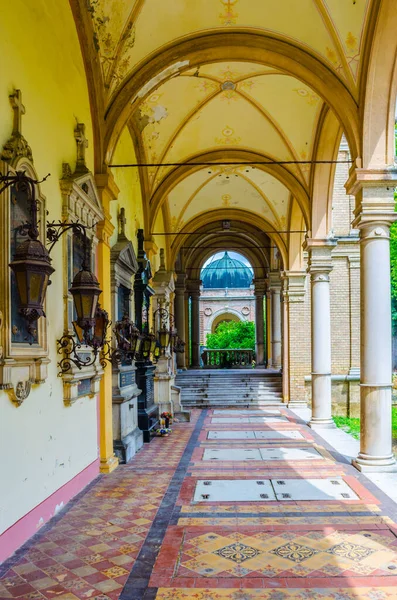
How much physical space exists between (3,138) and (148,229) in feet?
26.7

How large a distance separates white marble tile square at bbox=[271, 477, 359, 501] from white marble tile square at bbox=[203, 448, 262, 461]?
178cm

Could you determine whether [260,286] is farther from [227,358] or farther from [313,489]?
[313,489]

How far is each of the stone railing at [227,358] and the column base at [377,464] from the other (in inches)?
692

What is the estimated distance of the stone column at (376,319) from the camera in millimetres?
8320

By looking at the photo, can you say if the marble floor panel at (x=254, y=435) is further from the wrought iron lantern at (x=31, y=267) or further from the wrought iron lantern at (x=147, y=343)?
the wrought iron lantern at (x=31, y=267)

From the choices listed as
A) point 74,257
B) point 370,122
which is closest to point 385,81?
point 370,122

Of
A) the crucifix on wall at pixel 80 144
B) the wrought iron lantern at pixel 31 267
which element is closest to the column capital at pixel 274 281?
the crucifix on wall at pixel 80 144

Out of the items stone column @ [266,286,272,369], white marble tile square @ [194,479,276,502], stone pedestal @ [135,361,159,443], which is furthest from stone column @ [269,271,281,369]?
white marble tile square @ [194,479,276,502]

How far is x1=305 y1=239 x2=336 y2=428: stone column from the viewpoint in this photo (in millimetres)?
12789

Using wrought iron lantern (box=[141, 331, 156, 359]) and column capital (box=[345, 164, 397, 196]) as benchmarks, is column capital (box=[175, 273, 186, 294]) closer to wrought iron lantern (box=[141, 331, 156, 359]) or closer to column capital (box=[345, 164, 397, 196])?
wrought iron lantern (box=[141, 331, 156, 359])

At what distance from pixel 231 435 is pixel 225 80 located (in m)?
7.23

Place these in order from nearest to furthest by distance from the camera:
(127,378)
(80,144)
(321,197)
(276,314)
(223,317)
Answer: (80,144) → (127,378) → (321,197) → (276,314) → (223,317)

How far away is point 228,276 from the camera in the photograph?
43.9 metres

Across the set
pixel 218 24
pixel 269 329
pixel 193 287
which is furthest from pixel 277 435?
pixel 193 287
